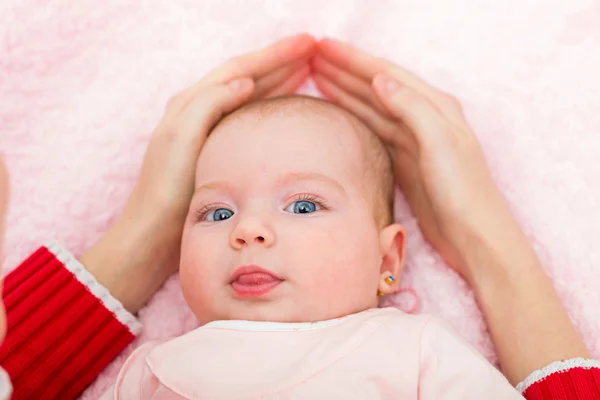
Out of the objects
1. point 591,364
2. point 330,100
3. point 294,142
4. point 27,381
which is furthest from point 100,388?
point 591,364

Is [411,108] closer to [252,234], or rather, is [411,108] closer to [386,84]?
[386,84]

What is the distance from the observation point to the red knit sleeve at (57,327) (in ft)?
3.70

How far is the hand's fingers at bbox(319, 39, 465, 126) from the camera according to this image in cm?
128

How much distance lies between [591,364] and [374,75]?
63cm

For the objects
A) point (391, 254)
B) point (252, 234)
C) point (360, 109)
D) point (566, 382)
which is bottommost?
point (566, 382)

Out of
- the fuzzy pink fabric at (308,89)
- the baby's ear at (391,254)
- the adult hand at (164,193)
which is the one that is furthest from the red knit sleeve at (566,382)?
the adult hand at (164,193)

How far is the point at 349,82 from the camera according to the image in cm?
135

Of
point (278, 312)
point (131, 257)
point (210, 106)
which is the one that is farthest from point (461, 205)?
point (131, 257)

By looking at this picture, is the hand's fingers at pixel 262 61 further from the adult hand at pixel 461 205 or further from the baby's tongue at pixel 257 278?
the baby's tongue at pixel 257 278

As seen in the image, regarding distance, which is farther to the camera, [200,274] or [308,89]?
[308,89]

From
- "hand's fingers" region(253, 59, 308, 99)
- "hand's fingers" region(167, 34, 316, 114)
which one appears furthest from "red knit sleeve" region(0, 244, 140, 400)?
"hand's fingers" region(253, 59, 308, 99)

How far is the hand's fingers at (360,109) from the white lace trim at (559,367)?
0.49 m

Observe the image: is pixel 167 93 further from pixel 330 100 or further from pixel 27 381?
pixel 27 381

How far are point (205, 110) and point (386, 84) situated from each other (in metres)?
0.34
